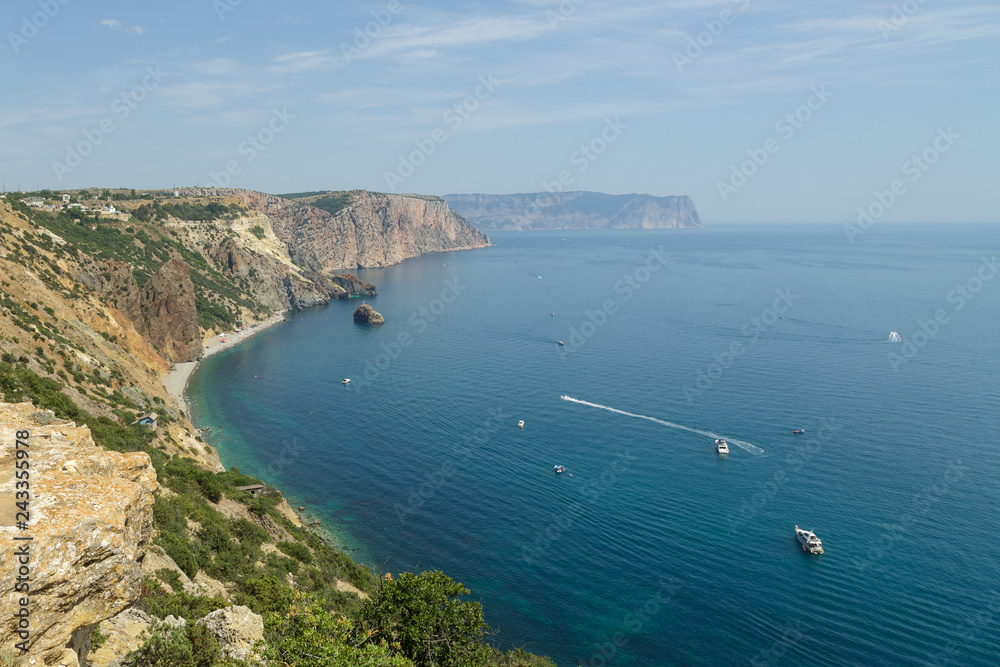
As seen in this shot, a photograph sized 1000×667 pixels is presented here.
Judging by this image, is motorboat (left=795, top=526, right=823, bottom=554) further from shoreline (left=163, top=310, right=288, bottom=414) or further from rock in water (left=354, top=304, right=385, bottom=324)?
rock in water (left=354, top=304, right=385, bottom=324)

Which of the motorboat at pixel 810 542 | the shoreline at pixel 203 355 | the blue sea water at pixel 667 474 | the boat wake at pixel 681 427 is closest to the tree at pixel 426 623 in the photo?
the blue sea water at pixel 667 474

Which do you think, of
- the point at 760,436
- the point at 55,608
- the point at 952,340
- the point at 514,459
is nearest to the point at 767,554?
the point at 760,436

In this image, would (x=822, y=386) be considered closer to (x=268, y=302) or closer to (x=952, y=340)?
(x=952, y=340)

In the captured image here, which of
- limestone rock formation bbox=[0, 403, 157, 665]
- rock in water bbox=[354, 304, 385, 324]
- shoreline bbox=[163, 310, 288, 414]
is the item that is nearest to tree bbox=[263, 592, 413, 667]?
limestone rock formation bbox=[0, 403, 157, 665]

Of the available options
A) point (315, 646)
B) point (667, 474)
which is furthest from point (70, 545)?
point (667, 474)

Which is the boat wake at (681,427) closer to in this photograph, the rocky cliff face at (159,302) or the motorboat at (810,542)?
the motorboat at (810,542)
